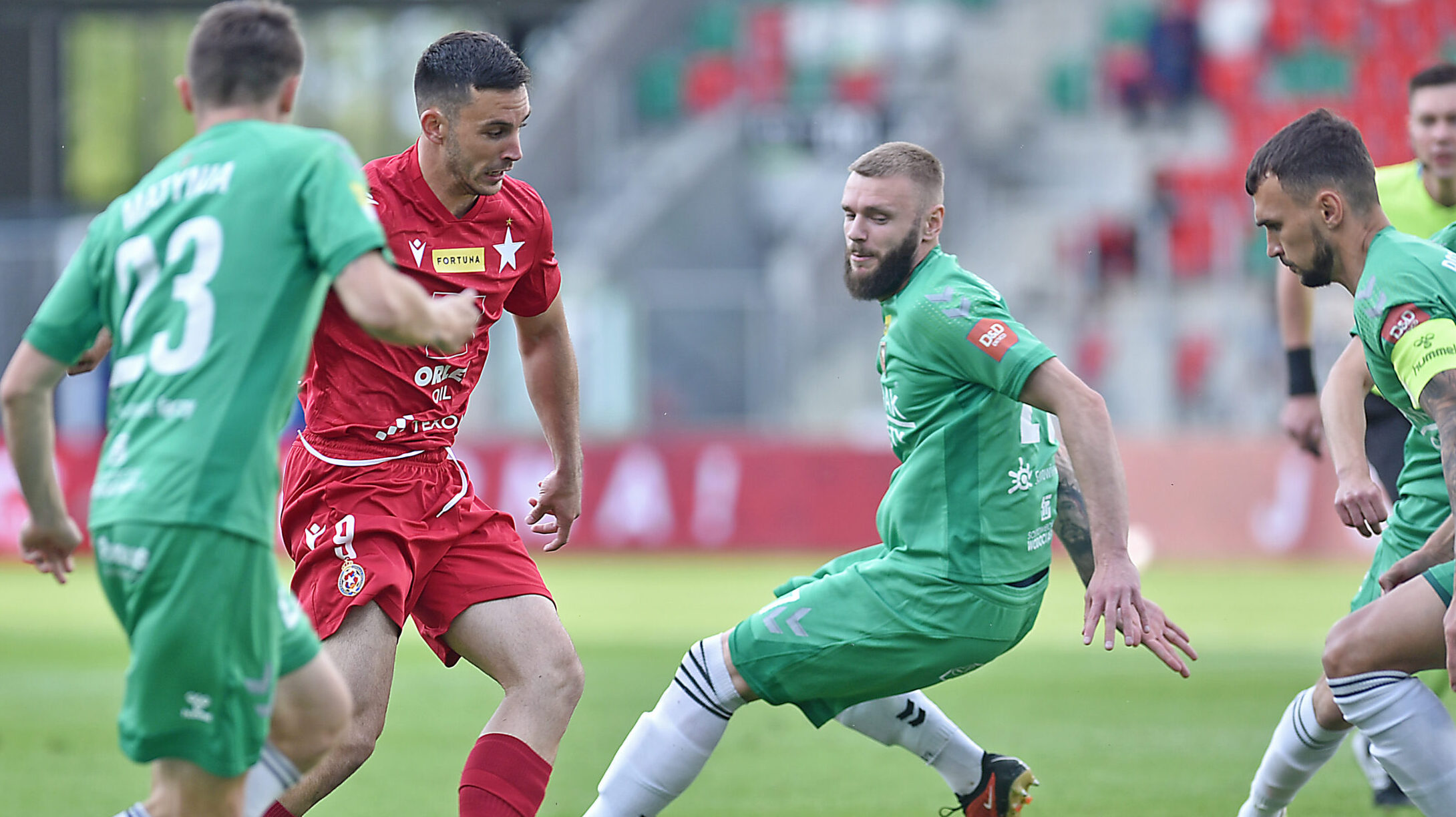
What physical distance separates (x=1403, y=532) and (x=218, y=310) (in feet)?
11.2

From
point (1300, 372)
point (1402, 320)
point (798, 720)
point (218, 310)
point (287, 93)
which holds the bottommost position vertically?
point (798, 720)

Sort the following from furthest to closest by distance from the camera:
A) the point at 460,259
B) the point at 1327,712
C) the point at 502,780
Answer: the point at 460,259 < the point at 1327,712 < the point at 502,780

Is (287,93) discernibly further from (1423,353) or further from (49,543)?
(1423,353)

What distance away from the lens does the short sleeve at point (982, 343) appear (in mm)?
4609

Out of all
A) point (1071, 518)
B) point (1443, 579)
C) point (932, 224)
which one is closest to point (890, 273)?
point (932, 224)

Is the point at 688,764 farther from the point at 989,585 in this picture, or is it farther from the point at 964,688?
the point at 964,688

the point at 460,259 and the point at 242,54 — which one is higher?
the point at 242,54

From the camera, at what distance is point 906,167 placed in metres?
5.14

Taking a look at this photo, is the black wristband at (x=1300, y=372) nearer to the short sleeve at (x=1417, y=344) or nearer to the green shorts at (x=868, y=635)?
the green shorts at (x=868, y=635)

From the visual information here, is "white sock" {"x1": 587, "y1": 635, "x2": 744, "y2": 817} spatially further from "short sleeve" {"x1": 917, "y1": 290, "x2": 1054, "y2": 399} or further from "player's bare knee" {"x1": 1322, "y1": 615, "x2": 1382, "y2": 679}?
"player's bare knee" {"x1": 1322, "y1": 615, "x2": 1382, "y2": 679}

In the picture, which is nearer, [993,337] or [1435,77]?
[993,337]

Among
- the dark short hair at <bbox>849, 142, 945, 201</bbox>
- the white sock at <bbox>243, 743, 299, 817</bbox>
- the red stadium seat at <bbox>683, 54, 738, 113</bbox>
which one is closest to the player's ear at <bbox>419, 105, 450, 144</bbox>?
the dark short hair at <bbox>849, 142, 945, 201</bbox>

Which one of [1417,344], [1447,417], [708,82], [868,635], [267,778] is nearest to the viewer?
[267,778]

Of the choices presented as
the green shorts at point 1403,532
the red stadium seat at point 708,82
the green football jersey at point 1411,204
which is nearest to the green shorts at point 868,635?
the green shorts at point 1403,532
